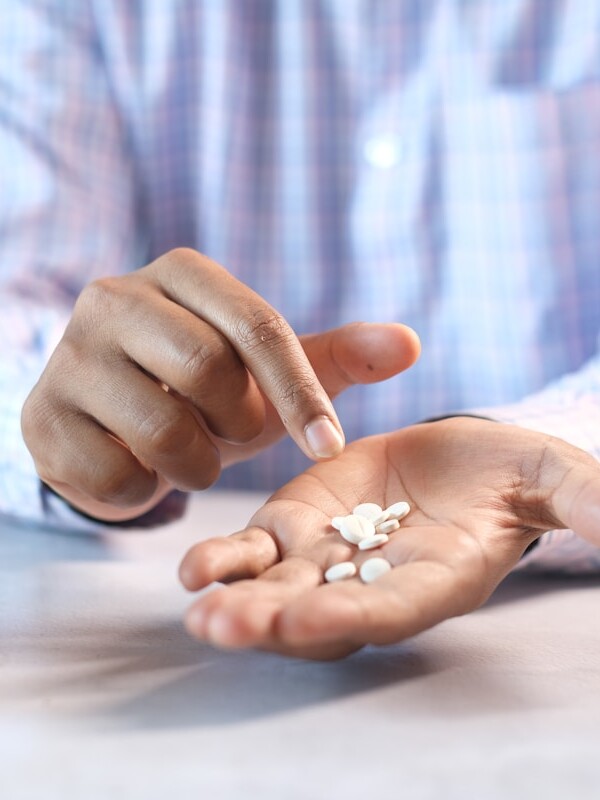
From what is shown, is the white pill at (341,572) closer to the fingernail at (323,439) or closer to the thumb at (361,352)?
the fingernail at (323,439)

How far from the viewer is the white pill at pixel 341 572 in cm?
65

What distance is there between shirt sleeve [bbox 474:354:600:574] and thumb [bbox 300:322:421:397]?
0.50 ft

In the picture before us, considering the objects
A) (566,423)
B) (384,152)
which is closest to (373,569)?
(566,423)

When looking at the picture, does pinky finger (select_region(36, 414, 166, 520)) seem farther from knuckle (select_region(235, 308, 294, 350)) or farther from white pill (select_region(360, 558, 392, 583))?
white pill (select_region(360, 558, 392, 583))

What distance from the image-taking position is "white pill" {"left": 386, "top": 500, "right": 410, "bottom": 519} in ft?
2.51

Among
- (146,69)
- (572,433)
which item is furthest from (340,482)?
(146,69)

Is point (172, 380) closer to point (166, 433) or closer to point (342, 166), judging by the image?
point (166, 433)

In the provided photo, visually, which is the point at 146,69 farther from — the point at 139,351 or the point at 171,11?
the point at 139,351

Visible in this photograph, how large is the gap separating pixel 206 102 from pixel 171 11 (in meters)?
0.16

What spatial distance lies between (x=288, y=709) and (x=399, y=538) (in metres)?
0.17

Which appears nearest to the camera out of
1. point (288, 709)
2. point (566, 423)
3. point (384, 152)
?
point (288, 709)

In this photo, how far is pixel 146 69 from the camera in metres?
1.50

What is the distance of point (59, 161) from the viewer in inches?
→ 57.3

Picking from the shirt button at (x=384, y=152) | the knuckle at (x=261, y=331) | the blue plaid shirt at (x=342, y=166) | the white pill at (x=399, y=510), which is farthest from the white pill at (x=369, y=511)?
the shirt button at (x=384, y=152)
